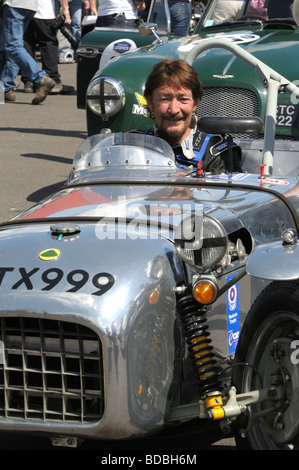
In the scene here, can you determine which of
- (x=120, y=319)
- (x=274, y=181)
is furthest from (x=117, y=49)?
(x=120, y=319)

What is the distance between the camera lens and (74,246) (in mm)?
3088

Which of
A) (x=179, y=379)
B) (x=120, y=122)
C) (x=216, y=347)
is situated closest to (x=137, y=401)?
(x=179, y=379)

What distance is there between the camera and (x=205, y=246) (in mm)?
2994

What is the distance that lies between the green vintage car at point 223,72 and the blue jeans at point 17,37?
3.87 m

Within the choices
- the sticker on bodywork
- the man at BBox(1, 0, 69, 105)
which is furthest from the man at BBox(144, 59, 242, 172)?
the man at BBox(1, 0, 69, 105)

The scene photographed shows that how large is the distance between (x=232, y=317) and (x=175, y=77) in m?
1.63

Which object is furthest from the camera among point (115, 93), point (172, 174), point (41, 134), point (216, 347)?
point (41, 134)

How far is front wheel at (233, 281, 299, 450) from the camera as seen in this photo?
2.87 meters

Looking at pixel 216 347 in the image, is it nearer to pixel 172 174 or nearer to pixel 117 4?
pixel 172 174

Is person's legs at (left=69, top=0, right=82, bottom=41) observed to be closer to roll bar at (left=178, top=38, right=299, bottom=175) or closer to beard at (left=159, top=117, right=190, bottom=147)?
roll bar at (left=178, top=38, right=299, bottom=175)

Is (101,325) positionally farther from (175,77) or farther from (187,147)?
(175,77)

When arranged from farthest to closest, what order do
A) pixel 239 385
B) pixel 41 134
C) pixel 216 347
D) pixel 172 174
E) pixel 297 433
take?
1. pixel 41 134
2. pixel 172 174
3. pixel 216 347
4. pixel 239 385
5. pixel 297 433

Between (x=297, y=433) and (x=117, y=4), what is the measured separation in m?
8.99

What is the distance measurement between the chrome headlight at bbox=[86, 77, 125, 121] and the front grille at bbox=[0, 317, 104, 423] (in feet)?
14.8
